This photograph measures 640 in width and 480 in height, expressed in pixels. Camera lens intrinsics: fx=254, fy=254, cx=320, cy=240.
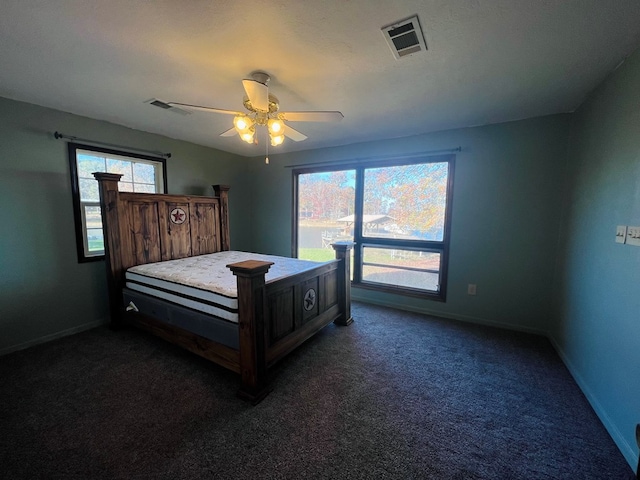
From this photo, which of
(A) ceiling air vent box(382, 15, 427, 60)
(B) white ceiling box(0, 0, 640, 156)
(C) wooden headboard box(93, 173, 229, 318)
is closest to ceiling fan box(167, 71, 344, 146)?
(B) white ceiling box(0, 0, 640, 156)

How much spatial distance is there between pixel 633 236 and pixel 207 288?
2.76 m

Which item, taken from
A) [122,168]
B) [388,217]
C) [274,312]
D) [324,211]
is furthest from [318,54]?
[122,168]

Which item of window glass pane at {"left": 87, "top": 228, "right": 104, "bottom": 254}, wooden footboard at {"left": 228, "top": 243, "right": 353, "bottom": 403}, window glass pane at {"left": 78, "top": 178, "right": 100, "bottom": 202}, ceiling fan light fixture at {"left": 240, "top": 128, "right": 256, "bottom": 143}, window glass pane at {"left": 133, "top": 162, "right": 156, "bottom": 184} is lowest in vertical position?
wooden footboard at {"left": 228, "top": 243, "right": 353, "bottom": 403}

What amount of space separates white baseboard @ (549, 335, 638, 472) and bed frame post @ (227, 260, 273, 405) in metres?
2.08

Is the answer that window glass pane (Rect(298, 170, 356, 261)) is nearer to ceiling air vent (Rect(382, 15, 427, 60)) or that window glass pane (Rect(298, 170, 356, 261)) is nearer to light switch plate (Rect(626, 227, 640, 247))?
ceiling air vent (Rect(382, 15, 427, 60))

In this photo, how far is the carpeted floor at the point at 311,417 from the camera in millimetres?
1320

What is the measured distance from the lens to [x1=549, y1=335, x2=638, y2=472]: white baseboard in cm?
134

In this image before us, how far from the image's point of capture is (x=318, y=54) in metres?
1.63

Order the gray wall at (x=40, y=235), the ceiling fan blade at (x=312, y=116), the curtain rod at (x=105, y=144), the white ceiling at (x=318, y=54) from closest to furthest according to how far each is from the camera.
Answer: the white ceiling at (x=318, y=54)
the ceiling fan blade at (x=312, y=116)
the gray wall at (x=40, y=235)
the curtain rod at (x=105, y=144)

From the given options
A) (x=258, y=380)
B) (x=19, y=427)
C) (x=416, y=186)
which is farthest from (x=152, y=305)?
(x=416, y=186)

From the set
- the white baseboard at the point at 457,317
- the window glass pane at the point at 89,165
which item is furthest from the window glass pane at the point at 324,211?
the window glass pane at the point at 89,165

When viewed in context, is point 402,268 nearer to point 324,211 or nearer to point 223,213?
point 324,211

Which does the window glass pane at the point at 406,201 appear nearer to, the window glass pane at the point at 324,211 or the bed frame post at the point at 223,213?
the window glass pane at the point at 324,211

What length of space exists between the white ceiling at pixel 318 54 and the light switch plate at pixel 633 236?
3.50 feet
